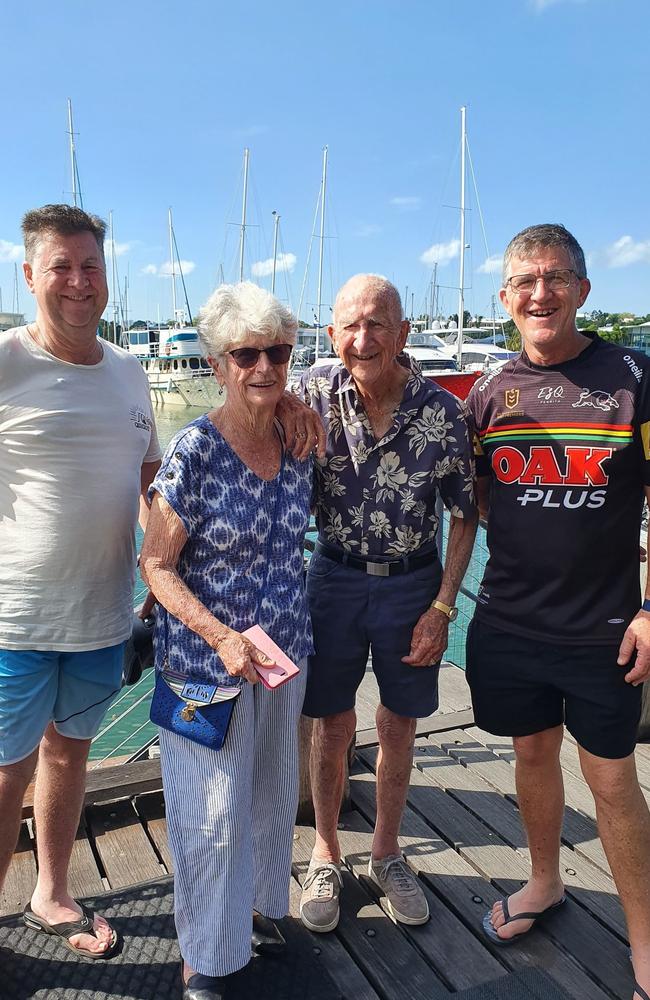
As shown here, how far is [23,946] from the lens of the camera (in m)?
2.14

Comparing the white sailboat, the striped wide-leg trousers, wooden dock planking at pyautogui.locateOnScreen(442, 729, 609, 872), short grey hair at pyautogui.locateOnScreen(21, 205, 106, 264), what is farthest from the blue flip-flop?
the white sailboat

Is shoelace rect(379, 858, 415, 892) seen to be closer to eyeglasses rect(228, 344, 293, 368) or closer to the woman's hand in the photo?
the woman's hand

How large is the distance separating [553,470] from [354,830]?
1617 mm

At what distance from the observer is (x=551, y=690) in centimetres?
215

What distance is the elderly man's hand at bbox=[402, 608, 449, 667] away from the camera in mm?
2223

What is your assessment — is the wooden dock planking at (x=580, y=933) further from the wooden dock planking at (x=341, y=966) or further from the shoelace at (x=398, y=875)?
the wooden dock planking at (x=341, y=966)

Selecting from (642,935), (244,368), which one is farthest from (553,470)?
(642,935)

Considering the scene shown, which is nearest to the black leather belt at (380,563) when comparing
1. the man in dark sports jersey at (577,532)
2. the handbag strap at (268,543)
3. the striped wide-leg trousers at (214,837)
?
the man in dark sports jersey at (577,532)

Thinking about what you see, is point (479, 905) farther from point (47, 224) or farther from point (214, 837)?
point (47, 224)

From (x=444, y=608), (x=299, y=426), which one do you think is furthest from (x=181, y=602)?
(x=444, y=608)

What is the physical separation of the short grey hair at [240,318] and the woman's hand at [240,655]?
750mm

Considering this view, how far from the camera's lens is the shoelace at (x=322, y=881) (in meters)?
2.32

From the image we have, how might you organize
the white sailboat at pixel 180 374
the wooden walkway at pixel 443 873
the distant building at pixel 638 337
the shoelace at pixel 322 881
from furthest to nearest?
1. the distant building at pixel 638 337
2. the white sailboat at pixel 180 374
3. the shoelace at pixel 322 881
4. the wooden walkway at pixel 443 873

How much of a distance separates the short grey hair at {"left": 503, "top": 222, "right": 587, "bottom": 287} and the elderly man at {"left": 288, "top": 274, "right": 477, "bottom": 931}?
38 cm
